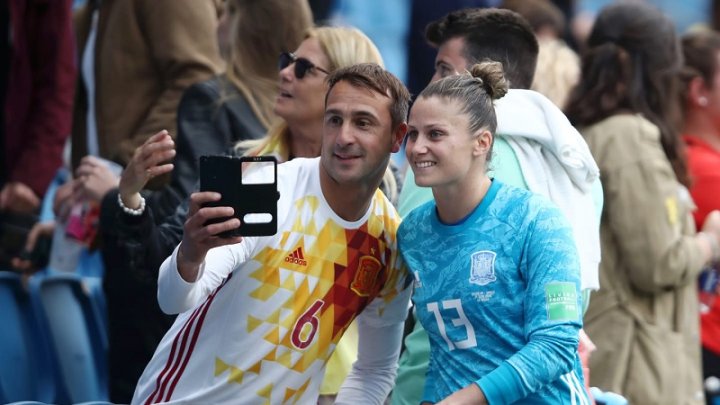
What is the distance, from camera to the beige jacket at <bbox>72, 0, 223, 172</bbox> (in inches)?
227

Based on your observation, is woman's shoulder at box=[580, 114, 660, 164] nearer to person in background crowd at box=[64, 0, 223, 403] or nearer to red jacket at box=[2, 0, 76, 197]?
person in background crowd at box=[64, 0, 223, 403]

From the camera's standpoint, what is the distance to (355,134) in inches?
150

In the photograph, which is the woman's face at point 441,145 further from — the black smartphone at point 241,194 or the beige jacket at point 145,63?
the beige jacket at point 145,63

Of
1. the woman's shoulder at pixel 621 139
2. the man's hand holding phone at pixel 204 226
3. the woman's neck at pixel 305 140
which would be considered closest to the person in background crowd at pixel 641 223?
the woman's shoulder at pixel 621 139

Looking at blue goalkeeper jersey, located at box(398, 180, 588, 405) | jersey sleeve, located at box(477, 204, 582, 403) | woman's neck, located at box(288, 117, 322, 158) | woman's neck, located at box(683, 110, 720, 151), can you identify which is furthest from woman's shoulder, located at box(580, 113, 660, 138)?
jersey sleeve, located at box(477, 204, 582, 403)

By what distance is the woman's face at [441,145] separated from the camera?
3682mm

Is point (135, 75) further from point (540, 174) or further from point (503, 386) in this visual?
point (503, 386)

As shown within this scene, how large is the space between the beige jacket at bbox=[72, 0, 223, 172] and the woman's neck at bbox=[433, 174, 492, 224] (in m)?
2.18

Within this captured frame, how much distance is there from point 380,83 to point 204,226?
0.73m

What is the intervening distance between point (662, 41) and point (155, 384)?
2.87 metres

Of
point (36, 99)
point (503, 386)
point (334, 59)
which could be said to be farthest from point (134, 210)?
point (36, 99)

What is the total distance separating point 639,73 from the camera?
581 cm

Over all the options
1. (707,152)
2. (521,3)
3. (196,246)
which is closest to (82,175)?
(196,246)

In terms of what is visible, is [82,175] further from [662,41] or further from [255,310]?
[662,41]
